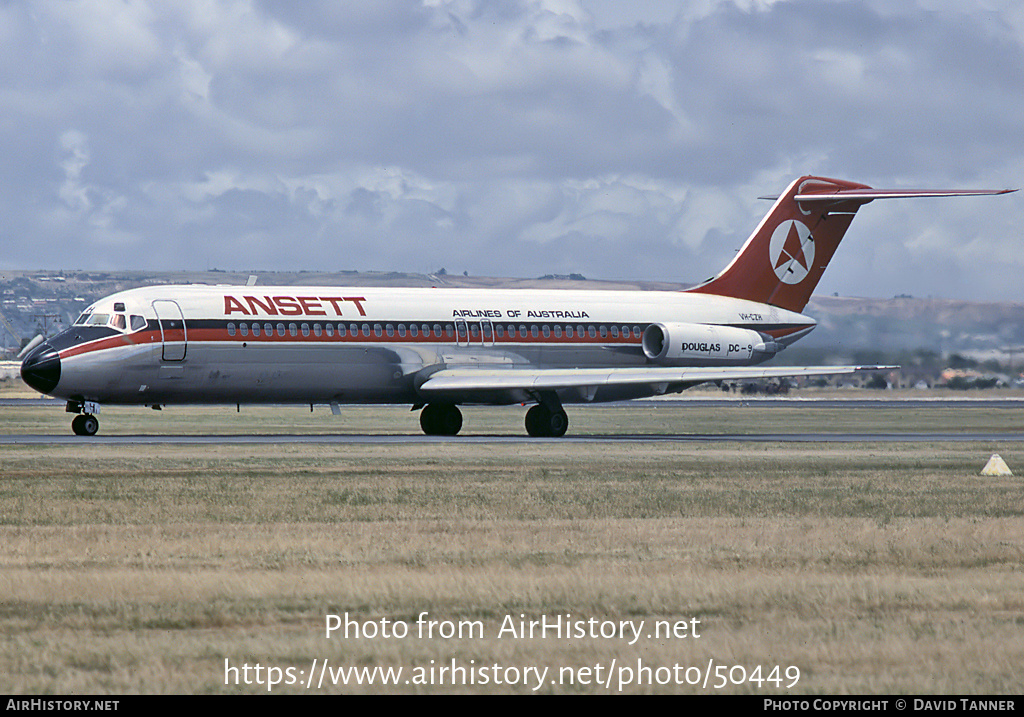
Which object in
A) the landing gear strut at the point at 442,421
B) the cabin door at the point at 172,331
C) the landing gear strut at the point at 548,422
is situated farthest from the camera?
the landing gear strut at the point at 442,421

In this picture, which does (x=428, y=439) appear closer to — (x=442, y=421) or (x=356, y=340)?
(x=356, y=340)

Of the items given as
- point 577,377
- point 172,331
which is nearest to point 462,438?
point 577,377

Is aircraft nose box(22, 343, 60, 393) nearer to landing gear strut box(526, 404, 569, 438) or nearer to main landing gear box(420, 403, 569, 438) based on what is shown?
main landing gear box(420, 403, 569, 438)

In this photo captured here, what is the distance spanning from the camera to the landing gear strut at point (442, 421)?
47.3 m

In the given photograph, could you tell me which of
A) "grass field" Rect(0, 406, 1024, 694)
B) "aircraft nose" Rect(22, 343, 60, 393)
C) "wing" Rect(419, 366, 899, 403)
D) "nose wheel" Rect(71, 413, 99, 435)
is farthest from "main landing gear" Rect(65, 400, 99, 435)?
"grass field" Rect(0, 406, 1024, 694)

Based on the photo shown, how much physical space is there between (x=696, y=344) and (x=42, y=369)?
822 inches

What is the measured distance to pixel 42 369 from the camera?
39.2 m

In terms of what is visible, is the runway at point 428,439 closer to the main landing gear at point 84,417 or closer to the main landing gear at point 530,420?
the main landing gear at point 84,417

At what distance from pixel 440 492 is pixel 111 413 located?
48562 millimetres

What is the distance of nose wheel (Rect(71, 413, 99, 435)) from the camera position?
1667 inches

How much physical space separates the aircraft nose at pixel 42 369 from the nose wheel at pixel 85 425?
2923mm

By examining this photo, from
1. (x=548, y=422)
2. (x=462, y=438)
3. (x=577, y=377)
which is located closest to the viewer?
(x=462, y=438)

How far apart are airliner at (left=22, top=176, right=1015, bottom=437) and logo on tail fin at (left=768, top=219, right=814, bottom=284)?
6 cm

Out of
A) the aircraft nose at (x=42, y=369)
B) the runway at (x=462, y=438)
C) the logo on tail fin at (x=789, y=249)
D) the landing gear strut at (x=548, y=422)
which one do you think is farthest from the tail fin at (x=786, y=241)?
the aircraft nose at (x=42, y=369)
